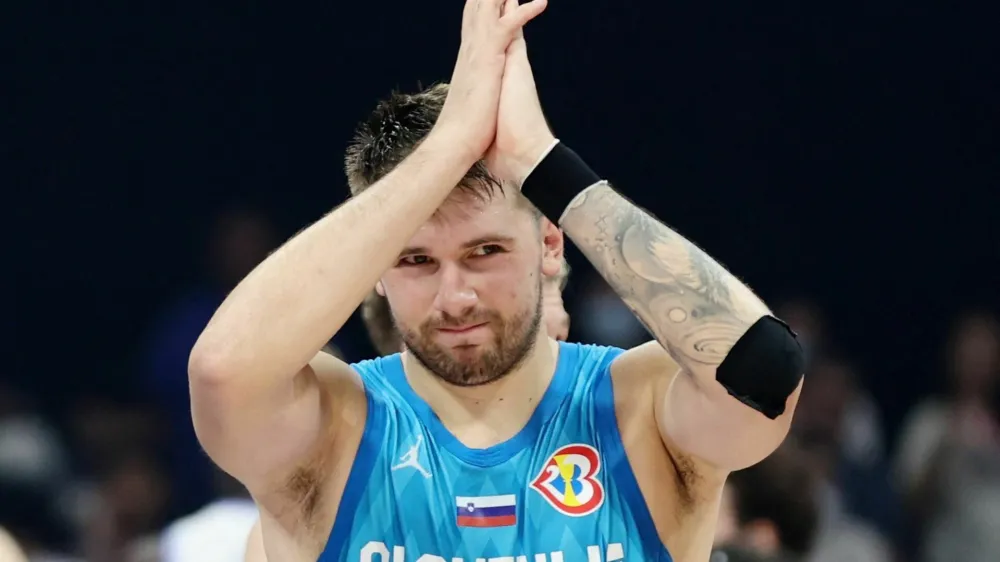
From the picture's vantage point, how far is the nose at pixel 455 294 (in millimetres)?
2424

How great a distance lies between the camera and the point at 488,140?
2.47 metres

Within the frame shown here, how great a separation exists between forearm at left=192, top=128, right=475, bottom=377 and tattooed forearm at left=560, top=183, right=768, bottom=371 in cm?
27

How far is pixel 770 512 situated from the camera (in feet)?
12.7

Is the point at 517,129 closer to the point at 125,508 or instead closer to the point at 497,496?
the point at 497,496

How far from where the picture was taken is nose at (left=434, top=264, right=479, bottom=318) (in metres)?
2.42

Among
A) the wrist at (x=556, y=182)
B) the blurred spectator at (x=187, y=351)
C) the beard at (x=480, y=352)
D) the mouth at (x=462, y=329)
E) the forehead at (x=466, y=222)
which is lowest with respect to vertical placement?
the blurred spectator at (x=187, y=351)

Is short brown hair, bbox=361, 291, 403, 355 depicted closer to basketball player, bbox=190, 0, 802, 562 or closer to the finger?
basketball player, bbox=190, 0, 802, 562

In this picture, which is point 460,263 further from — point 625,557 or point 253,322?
point 625,557

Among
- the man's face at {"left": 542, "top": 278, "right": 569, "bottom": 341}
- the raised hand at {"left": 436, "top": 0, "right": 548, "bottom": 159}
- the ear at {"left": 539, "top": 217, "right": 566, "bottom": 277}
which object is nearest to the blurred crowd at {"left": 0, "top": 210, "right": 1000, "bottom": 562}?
the man's face at {"left": 542, "top": 278, "right": 569, "bottom": 341}

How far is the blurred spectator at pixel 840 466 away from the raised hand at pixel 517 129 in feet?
13.3

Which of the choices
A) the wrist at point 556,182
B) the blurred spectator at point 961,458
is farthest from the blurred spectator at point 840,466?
the wrist at point 556,182

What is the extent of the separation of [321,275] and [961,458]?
4644 mm

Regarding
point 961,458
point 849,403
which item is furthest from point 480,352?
point 849,403

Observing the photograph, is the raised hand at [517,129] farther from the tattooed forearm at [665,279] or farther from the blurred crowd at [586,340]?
the blurred crowd at [586,340]
